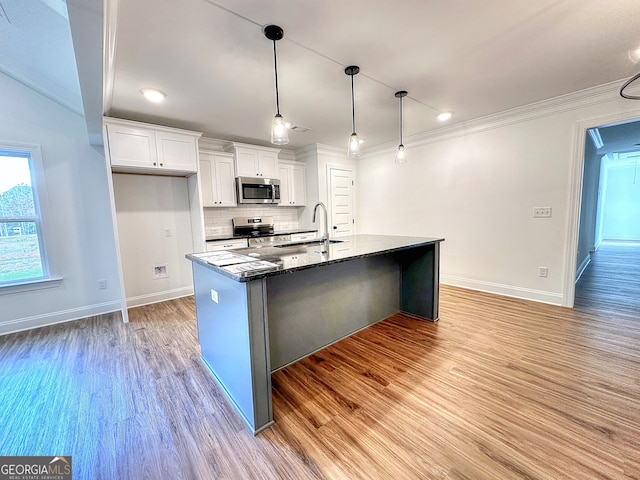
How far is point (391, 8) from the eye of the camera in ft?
5.30

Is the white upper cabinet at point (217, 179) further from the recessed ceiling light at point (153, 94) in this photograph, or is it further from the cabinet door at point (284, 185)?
the recessed ceiling light at point (153, 94)

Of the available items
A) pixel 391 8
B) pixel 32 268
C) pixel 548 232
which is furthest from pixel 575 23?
pixel 32 268

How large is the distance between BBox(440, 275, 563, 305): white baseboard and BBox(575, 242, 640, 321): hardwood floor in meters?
0.26

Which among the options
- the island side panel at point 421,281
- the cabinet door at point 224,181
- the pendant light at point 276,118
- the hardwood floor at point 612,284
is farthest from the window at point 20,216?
the hardwood floor at point 612,284

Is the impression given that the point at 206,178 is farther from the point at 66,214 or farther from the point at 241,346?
the point at 241,346

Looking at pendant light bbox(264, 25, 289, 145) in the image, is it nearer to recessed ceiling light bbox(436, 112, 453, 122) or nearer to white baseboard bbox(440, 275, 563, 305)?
recessed ceiling light bbox(436, 112, 453, 122)

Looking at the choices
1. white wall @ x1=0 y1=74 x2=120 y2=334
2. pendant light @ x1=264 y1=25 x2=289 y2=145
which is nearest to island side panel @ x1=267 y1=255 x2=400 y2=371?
pendant light @ x1=264 y1=25 x2=289 y2=145

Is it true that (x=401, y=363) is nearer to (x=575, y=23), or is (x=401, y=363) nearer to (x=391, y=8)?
(x=391, y=8)

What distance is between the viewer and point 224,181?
420cm

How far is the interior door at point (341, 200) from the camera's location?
516 cm

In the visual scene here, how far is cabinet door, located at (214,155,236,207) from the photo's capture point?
4.13 m

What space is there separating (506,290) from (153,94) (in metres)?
4.93

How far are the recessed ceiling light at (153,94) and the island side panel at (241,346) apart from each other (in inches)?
76.2

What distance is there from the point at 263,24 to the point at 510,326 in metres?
3.50
